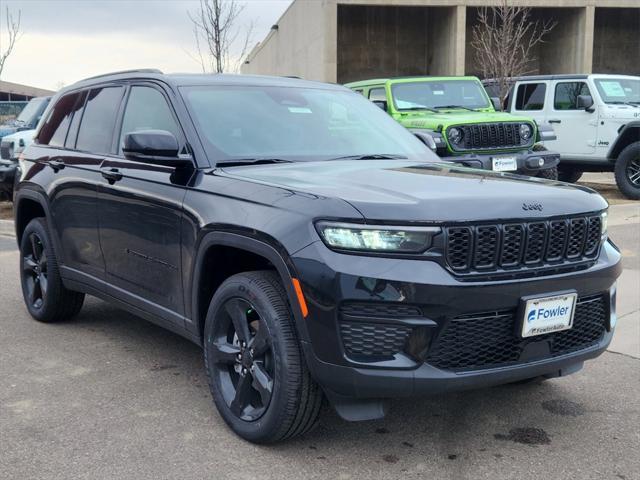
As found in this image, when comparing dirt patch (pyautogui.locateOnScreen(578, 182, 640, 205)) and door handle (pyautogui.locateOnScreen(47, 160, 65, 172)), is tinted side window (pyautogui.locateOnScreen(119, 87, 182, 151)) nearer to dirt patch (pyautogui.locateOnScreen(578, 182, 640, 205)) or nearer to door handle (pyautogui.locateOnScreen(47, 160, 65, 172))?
door handle (pyautogui.locateOnScreen(47, 160, 65, 172))

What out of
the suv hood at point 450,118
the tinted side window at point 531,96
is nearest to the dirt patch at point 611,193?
the tinted side window at point 531,96

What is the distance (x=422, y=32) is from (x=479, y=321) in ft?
122

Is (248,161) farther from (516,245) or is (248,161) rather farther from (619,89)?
(619,89)

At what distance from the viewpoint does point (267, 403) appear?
3.46 m

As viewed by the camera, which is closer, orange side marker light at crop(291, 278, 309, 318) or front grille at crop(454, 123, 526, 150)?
orange side marker light at crop(291, 278, 309, 318)

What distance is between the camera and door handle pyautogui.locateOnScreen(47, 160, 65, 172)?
5.31 meters

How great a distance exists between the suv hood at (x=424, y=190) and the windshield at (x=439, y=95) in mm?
7713

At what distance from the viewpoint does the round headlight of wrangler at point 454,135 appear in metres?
10.6

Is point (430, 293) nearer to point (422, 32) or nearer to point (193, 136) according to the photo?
point (193, 136)

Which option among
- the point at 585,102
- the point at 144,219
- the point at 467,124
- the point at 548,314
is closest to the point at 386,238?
the point at 548,314

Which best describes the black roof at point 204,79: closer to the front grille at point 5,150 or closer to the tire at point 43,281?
the tire at point 43,281

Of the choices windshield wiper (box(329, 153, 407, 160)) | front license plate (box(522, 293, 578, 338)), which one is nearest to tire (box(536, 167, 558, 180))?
windshield wiper (box(329, 153, 407, 160))

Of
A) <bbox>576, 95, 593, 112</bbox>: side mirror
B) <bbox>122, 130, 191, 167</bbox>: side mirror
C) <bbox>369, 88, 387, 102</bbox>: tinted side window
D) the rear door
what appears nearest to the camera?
<bbox>122, 130, 191, 167</bbox>: side mirror

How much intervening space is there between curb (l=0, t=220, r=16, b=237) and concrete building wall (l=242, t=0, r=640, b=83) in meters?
22.9
